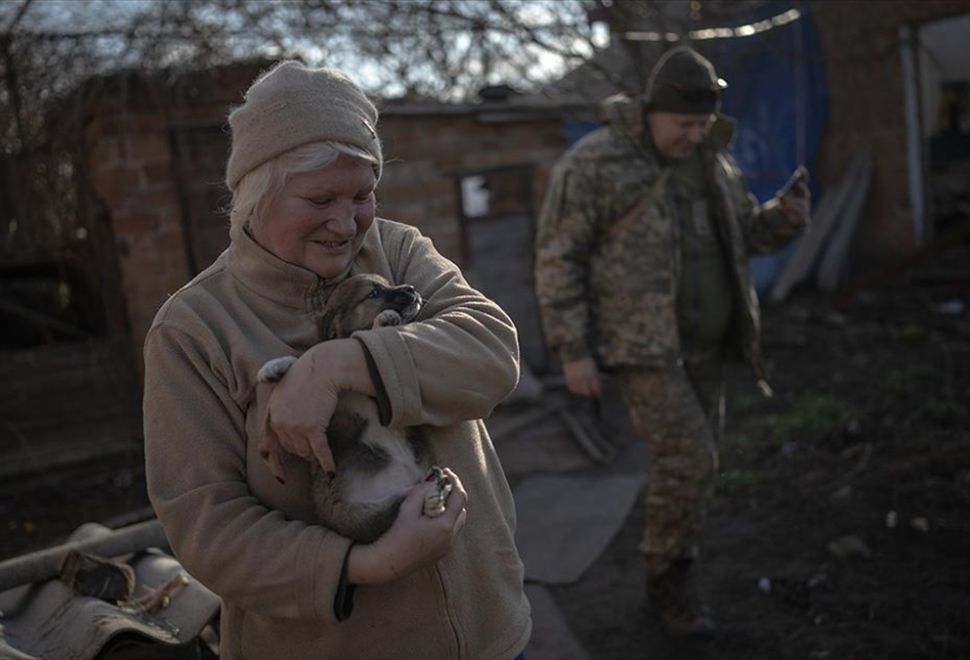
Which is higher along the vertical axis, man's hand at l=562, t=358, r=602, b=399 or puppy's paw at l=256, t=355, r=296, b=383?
puppy's paw at l=256, t=355, r=296, b=383

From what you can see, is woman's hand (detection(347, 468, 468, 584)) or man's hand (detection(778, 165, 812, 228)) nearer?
woman's hand (detection(347, 468, 468, 584))

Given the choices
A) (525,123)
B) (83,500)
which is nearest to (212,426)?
(83,500)

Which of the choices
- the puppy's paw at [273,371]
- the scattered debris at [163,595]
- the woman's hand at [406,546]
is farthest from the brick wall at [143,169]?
the woman's hand at [406,546]

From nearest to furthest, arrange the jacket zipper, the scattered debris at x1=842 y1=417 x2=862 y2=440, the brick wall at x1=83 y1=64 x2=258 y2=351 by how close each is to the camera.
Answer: the jacket zipper, the scattered debris at x1=842 y1=417 x2=862 y2=440, the brick wall at x1=83 y1=64 x2=258 y2=351

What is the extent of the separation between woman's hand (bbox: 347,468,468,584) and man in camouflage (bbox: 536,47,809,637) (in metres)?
2.25

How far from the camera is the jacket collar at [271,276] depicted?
5.71 feet

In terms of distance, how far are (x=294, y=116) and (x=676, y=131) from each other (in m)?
2.48

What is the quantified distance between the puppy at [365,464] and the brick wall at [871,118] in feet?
33.3

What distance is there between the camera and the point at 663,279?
3.83 meters

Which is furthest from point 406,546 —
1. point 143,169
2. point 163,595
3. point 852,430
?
point 143,169

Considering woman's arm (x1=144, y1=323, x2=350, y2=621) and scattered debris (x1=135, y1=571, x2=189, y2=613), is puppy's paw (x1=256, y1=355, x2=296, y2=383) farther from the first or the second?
scattered debris (x1=135, y1=571, x2=189, y2=613)

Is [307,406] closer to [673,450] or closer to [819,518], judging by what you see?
[673,450]

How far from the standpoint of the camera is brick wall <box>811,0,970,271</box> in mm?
10758

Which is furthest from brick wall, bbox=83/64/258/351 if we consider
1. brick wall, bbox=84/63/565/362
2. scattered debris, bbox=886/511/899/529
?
scattered debris, bbox=886/511/899/529
